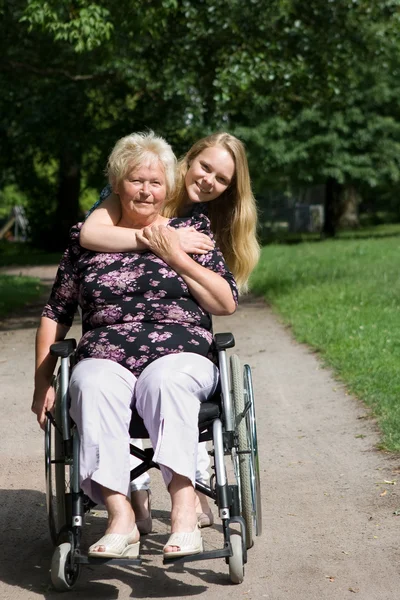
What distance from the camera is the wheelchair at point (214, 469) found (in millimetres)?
3885

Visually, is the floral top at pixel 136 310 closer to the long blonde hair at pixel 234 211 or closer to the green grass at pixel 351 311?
the long blonde hair at pixel 234 211

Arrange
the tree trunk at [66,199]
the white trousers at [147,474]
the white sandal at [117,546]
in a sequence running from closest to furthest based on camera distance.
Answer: the white sandal at [117,546], the white trousers at [147,474], the tree trunk at [66,199]

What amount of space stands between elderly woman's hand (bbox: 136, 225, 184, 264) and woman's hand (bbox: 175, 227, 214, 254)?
0.15 ft

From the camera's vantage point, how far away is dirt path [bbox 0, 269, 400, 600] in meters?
4.00

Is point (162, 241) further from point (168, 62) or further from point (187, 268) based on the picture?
point (168, 62)

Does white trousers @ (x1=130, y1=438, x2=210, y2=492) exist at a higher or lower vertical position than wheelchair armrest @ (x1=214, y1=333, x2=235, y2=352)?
lower

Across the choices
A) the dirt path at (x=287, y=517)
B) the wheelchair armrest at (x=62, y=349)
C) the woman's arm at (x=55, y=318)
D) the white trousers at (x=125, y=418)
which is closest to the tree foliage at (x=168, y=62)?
the dirt path at (x=287, y=517)

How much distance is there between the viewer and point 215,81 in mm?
13578

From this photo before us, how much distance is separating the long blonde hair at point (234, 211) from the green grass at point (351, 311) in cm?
167

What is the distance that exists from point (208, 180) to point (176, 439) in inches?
53.2

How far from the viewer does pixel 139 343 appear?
13.8 ft

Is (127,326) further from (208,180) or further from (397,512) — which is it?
(397,512)

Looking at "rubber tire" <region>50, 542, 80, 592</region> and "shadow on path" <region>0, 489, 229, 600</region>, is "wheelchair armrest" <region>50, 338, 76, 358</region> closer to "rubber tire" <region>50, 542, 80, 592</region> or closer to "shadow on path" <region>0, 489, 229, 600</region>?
"rubber tire" <region>50, 542, 80, 592</region>

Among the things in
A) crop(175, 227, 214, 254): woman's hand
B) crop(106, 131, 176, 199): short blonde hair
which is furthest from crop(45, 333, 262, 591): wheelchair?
crop(106, 131, 176, 199): short blonde hair
